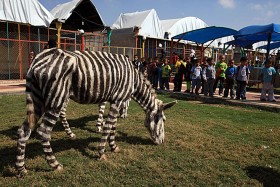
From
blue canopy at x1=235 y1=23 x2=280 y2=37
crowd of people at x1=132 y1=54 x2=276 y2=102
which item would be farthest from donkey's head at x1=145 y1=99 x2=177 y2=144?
blue canopy at x1=235 y1=23 x2=280 y2=37

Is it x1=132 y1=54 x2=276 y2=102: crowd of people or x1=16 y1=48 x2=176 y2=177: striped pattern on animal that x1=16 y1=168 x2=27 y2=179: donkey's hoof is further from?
x1=132 y1=54 x2=276 y2=102: crowd of people

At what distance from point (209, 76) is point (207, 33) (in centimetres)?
684

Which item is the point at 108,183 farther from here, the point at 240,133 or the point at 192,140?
the point at 240,133

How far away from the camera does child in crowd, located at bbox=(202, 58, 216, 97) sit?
470 inches

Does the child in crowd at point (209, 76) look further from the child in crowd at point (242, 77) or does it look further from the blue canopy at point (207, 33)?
the blue canopy at point (207, 33)

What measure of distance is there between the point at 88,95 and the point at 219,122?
15.5 ft

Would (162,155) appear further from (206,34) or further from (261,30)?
(206,34)

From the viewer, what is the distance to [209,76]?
12.0 metres

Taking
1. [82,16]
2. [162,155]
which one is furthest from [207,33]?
[162,155]

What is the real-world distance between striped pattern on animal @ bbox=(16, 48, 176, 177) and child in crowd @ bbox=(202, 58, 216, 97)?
721 centimetres

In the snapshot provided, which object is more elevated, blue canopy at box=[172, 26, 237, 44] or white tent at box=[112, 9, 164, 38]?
white tent at box=[112, 9, 164, 38]

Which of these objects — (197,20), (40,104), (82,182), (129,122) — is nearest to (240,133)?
(129,122)

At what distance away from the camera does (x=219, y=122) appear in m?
8.00

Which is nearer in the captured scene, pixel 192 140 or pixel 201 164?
pixel 201 164
